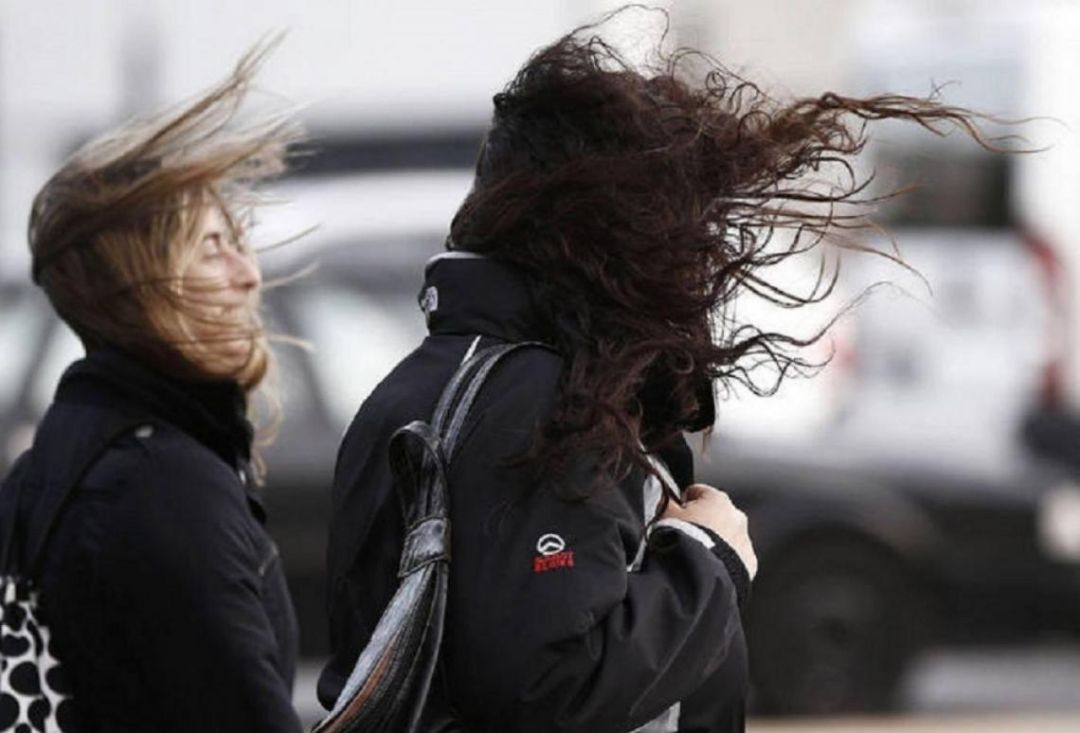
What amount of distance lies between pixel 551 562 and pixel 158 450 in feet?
3.09

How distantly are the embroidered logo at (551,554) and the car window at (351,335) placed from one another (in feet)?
19.0

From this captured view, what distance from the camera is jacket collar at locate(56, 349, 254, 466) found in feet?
11.0

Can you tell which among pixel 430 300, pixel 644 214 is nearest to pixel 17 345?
pixel 430 300

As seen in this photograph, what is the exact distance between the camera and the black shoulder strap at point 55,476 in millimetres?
3219

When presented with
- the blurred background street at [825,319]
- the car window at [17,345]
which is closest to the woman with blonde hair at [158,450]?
the blurred background street at [825,319]

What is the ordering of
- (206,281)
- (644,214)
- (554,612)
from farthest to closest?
(206,281), (644,214), (554,612)

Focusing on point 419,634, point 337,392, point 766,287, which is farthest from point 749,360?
point 337,392

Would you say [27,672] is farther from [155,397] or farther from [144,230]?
[144,230]

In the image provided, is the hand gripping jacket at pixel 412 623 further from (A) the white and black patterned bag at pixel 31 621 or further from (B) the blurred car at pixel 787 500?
(B) the blurred car at pixel 787 500

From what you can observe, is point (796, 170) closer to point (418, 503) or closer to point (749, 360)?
point (749, 360)

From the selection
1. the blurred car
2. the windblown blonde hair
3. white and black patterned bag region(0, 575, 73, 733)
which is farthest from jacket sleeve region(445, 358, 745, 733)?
the blurred car

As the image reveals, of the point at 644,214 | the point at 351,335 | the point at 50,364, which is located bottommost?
the point at 50,364

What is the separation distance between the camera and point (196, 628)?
10.3ft

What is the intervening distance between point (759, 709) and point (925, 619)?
654 mm
